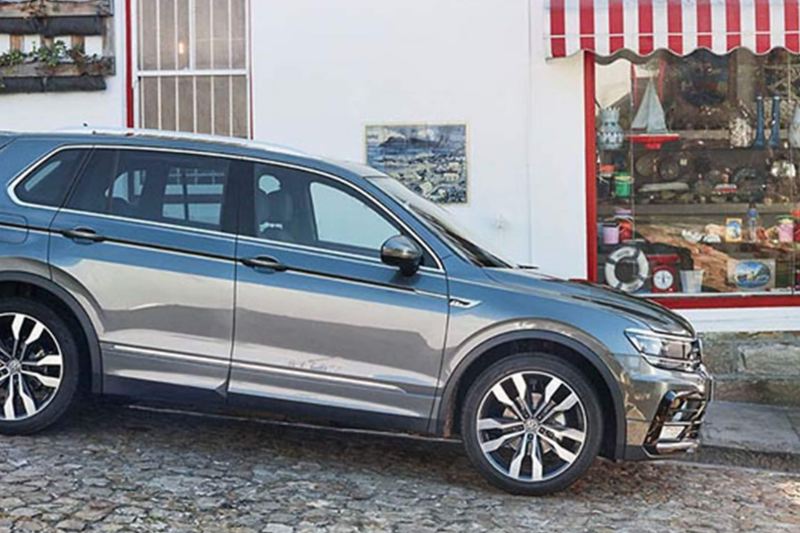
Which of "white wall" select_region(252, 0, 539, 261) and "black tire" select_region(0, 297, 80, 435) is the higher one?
"white wall" select_region(252, 0, 539, 261)

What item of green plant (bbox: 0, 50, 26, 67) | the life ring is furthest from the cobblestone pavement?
green plant (bbox: 0, 50, 26, 67)

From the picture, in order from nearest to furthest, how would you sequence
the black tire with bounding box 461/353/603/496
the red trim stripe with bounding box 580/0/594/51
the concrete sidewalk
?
1. the black tire with bounding box 461/353/603/496
2. the concrete sidewalk
3. the red trim stripe with bounding box 580/0/594/51

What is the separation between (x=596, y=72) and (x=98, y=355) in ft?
18.6

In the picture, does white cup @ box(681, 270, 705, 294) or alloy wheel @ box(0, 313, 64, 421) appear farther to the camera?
white cup @ box(681, 270, 705, 294)

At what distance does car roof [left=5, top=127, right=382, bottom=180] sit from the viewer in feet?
20.5

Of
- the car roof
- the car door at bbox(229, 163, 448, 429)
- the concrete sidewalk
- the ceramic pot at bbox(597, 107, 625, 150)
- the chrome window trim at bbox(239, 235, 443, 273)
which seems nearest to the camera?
the car door at bbox(229, 163, 448, 429)

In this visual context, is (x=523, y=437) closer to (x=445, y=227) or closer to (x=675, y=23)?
(x=445, y=227)

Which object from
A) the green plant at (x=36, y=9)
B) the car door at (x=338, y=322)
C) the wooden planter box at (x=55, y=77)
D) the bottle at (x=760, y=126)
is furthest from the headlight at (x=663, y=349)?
the green plant at (x=36, y=9)

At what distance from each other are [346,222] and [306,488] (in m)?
1.54

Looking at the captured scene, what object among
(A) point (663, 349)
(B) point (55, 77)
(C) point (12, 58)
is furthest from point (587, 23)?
(C) point (12, 58)

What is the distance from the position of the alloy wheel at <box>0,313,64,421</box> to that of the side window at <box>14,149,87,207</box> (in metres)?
0.72

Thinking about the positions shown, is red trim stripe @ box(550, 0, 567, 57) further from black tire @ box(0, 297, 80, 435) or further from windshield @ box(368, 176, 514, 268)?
black tire @ box(0, 297, 80, 435)

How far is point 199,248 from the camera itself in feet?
19.8

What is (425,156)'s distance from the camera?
984 centimetres
